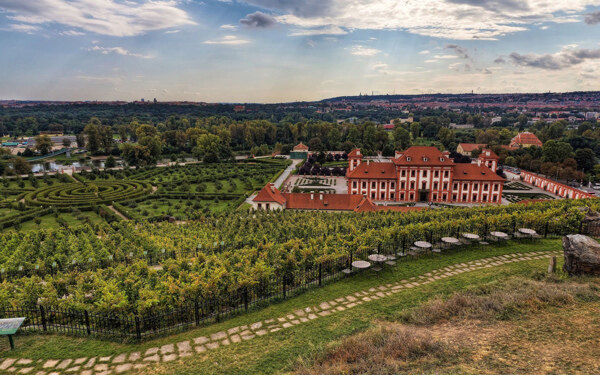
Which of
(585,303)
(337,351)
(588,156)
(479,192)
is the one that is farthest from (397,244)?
(588,156)

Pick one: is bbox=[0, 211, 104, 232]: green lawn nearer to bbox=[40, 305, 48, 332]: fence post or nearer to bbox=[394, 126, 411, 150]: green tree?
bbox=[40, 305, 48, 332]: fence post

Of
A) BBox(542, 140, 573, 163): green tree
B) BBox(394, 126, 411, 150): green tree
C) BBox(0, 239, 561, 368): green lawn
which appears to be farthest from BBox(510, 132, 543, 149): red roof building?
BBox(0, 239, 561, 368): green lawn

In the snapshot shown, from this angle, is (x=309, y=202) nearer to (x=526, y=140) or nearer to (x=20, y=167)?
(x=20, y=167)

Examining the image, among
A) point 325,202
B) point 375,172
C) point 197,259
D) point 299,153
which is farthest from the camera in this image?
point 299,153

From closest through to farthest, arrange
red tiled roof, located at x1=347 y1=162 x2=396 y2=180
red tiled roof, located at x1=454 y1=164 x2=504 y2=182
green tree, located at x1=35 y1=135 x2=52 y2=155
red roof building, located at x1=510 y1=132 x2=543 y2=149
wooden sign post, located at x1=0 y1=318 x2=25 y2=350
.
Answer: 1. wooden sign post, located at x1=0 y1=318 x2=25 y2=350
2. red tiled roof, located at x1=454 y1=164 x2=504 y2=182
3. red tiled roof, located at x1=347 y1=162 x2=396 y2=180
4. green tree, located at x1=35 y1=135 x2=52 y2=155
5. red roof building, located at x1=510 y1=132 x2=543 y2=149

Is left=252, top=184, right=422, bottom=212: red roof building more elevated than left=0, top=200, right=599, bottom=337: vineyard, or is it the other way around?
left=0, top=200, right=599, bottom=337: vineyard

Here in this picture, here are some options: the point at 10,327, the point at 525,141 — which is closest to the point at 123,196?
the point at 10,327
